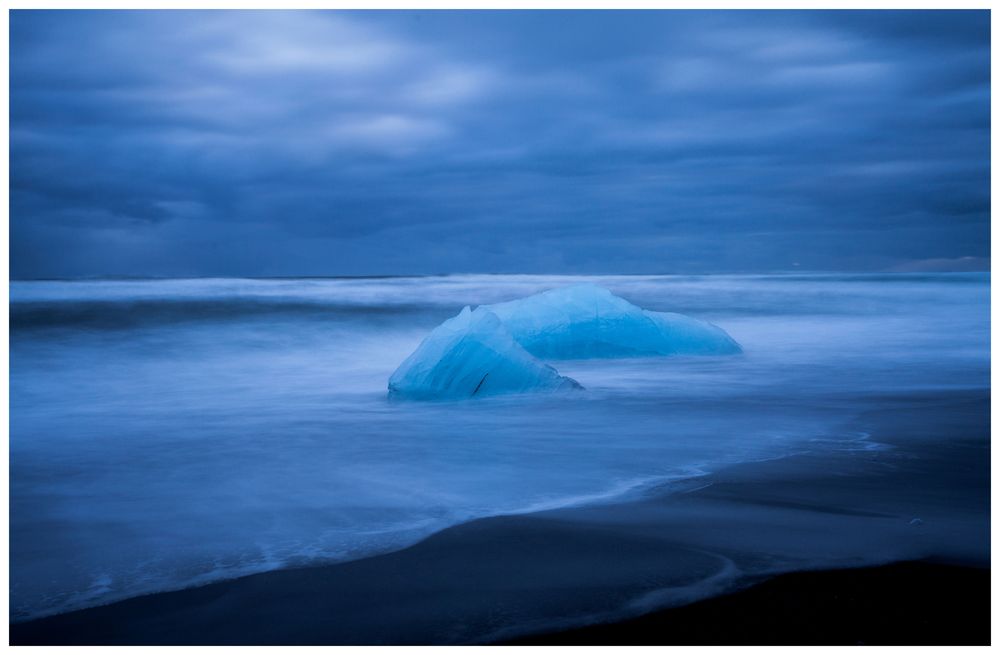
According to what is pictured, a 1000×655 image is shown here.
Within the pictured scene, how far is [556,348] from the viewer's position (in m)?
8.11

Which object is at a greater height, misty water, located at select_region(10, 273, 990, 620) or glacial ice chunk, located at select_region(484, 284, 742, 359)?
glacial ice chunk, located at select_region(484, 284, 742, 359)

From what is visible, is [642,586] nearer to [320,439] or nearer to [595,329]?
[320,439]

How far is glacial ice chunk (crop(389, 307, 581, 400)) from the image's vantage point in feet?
18.7

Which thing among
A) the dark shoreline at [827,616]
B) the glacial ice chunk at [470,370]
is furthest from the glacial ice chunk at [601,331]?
the dark shoreline at [827,616]

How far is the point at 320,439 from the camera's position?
441cm

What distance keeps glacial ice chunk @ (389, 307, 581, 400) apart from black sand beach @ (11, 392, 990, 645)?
270 centimetres

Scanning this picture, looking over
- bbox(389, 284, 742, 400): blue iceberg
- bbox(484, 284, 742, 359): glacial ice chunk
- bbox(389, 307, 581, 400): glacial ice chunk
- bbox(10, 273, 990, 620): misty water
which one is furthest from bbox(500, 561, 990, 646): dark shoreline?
bbox(484, 284, 742, 359): glacial ice chunk

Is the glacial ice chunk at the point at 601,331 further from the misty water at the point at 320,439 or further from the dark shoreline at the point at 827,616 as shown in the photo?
the dark shoreline at the point at 827,616

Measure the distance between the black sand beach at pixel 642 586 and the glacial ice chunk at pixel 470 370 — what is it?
2.70m

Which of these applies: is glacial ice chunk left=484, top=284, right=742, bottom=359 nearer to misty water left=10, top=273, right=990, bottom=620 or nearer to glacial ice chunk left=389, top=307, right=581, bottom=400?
misty water left=10, top=273, right=990, bottom=620

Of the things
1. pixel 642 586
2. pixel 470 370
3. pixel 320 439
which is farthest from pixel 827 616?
pixel 470 370

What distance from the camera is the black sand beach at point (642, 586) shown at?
206cm

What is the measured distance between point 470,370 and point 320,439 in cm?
159

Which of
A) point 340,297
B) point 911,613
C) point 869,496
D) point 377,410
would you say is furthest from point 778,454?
point 340,297
